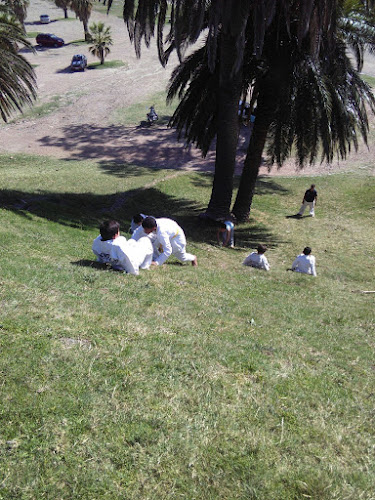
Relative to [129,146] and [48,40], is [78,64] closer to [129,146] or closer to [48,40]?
[48,40]

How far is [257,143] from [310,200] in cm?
450

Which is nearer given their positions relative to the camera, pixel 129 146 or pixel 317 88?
pixel 317 88

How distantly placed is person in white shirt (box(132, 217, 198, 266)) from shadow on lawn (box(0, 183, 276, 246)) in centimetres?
490

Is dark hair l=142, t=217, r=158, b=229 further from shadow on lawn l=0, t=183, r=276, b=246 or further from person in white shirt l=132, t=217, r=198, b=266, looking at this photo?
shadow on lawn l=0, t=183, r=276, b=246

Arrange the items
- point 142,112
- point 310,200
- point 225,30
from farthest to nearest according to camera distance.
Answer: point 142,112, point 310,200, point 225,30

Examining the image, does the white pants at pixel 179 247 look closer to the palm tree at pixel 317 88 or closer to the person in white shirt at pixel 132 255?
the person in white shirt at pixel 132 255

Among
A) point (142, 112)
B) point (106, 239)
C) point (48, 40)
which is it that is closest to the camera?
point (106, 239)

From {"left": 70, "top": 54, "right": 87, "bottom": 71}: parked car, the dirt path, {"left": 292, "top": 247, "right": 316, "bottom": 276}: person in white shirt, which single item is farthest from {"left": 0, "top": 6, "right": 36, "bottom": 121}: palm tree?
{"left": 70, "top": 54, "right": 87, "bottom": 71}: parked car

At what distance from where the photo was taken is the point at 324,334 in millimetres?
7508

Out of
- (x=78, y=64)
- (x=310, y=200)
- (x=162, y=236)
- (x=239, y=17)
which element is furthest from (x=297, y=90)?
(x=78, y=64)

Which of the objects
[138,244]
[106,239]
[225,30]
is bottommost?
[138,244]

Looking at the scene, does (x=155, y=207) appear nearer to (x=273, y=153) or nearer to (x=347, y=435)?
(x=273, y=153)

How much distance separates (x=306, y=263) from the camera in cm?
1220

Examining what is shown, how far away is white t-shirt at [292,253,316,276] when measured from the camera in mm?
12188
